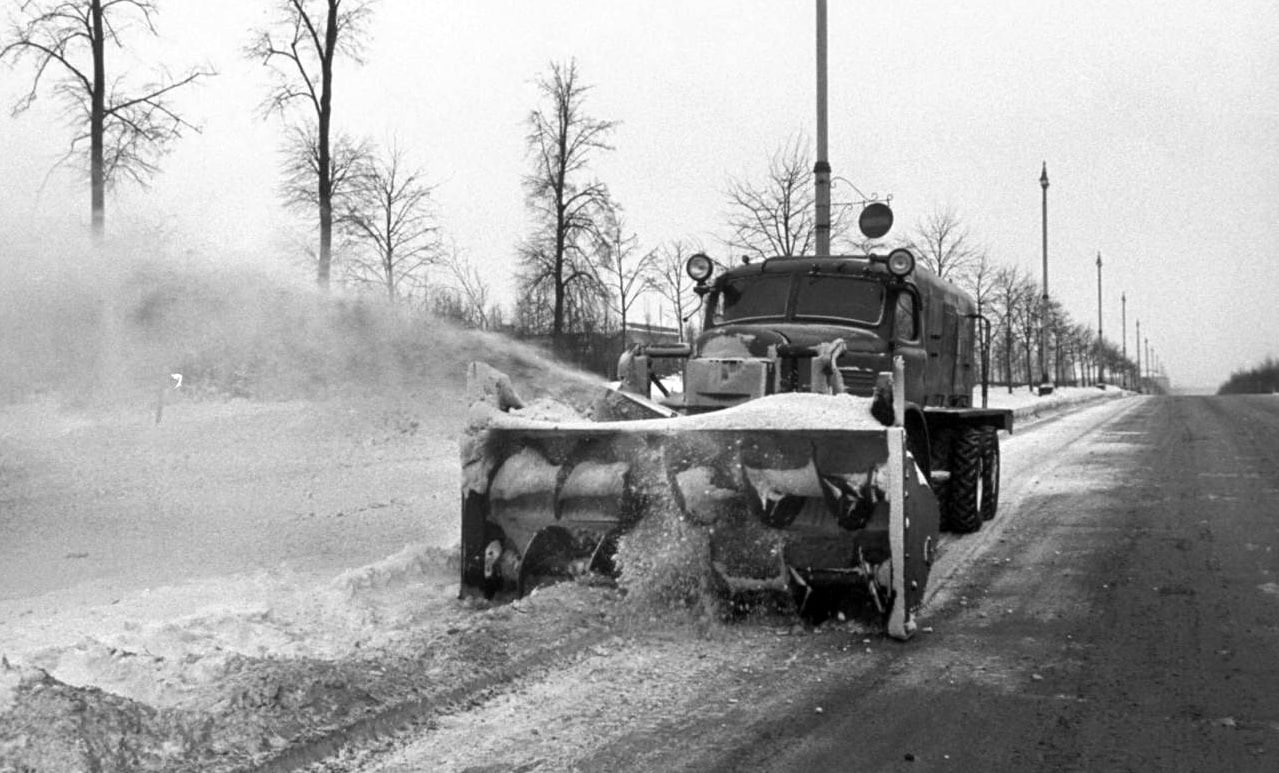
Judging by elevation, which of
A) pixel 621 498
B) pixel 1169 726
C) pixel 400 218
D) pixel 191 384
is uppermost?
pixel 400 218

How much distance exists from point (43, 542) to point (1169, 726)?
30.4 feet

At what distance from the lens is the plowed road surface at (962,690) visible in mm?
4098

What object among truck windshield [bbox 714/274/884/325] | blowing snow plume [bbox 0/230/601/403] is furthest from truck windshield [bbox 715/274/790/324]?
blowing snow plume [bbox 0/230/601/403]

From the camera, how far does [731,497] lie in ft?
19.6

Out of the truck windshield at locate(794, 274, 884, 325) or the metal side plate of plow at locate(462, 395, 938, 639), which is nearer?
the metal side plate of plow at locate(462, 395, 938, 639)

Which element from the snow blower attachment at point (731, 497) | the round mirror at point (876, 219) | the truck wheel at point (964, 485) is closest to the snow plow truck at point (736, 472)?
the snow blower attachment at point (731, 497)

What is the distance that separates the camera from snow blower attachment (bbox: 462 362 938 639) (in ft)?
18.9

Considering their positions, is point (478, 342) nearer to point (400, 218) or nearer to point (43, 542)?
point (43, 542)

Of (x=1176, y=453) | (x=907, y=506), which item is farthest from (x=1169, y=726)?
(x=1176, y=453)

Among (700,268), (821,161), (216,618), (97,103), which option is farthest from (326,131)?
(216,618)

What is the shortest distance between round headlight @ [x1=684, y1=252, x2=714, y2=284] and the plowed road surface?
3.10 m

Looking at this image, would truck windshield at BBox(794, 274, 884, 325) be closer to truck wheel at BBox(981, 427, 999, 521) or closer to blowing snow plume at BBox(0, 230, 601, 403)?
blowing snow plume at BBox(0, 230, 601, 403)

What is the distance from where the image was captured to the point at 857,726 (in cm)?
444

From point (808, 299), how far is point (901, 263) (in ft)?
2.62
